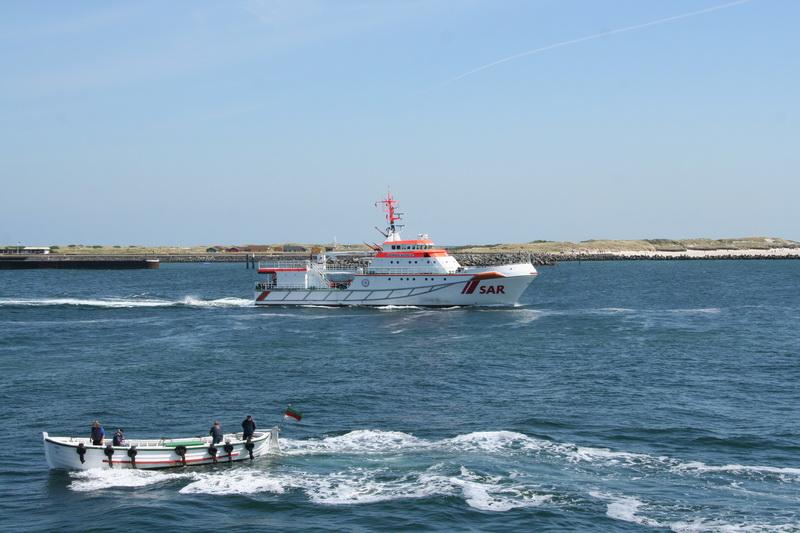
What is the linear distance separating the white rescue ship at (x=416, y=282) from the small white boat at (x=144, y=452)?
2034 inches

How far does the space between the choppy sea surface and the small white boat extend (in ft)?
1.48

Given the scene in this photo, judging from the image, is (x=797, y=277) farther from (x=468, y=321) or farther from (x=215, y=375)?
(x=215, y=375)

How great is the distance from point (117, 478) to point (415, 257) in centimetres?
5478

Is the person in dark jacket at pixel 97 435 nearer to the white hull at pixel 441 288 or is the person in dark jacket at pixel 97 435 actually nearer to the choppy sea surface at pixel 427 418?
the choppy sea surface at pixel 427 418

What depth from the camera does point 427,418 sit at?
36.3 m

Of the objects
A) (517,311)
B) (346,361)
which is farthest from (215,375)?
(517,311)

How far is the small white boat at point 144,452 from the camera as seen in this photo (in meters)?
28.9

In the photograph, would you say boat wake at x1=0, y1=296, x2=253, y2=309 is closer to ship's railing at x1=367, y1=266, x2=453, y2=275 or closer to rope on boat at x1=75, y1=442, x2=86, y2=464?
ship's railing at x1=367, y1=266, x2=453, y2=275

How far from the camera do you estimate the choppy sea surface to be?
2533cm

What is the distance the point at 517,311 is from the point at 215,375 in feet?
130

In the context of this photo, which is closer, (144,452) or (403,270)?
(144,452)

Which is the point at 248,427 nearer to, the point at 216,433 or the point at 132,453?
the point at 216,433

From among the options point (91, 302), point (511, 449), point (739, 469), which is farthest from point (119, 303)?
point (739, 469)

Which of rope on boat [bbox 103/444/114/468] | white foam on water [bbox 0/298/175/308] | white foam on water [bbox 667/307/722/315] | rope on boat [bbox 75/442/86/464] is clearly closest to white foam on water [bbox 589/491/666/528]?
rope on boat [bbox 103/444/114/468]
